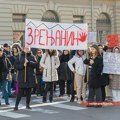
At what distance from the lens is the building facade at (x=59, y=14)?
33.7 m

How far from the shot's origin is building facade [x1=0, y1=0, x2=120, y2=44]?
3372cm

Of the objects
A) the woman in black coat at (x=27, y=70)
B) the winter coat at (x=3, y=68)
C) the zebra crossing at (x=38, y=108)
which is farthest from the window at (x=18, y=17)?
the woman in black coat at (x=27, y=70)

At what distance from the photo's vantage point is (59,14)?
36719 millimetres

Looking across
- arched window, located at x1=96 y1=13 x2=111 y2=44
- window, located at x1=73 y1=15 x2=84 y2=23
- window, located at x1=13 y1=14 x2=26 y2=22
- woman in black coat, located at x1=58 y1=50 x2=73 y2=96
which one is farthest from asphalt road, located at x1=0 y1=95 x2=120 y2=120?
arched window, located at x1=96 y1=13 x2=111 y2=44

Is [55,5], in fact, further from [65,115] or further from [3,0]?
[65,115]

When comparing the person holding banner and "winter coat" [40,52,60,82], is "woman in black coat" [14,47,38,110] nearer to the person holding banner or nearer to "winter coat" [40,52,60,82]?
"winter coat" [40,52,60,82]

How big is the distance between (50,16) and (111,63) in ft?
79.1

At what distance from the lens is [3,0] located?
3347 centimetres

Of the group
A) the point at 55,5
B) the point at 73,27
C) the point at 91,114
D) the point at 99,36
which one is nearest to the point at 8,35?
the point at 55,5

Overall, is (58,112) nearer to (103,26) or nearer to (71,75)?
(71,75)

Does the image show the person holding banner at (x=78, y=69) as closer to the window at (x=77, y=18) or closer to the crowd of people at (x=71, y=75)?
the crowd of people at (x=71, y=75)

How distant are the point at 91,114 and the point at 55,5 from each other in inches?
1041

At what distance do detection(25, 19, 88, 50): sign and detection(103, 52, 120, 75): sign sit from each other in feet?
2.23

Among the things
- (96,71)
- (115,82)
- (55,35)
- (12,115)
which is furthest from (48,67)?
(12,115)
